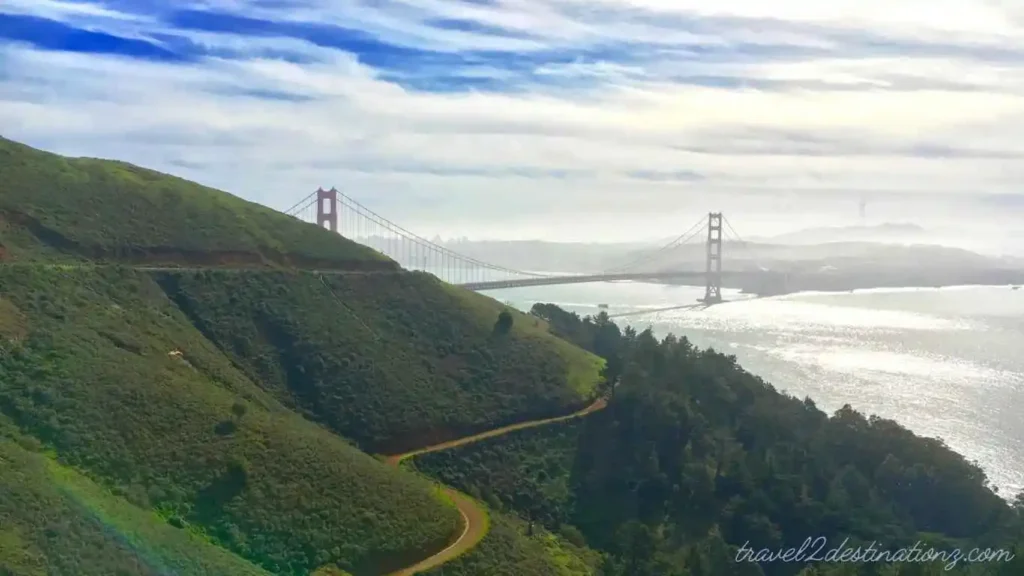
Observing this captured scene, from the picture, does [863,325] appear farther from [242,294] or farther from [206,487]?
[206,487]

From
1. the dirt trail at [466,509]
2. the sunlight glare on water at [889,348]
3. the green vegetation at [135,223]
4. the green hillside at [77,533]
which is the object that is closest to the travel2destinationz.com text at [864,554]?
the dirt trail at [466,509]

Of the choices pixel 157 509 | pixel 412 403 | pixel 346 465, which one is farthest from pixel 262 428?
pixel 412 403

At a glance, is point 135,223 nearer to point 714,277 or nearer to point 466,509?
point 466,509

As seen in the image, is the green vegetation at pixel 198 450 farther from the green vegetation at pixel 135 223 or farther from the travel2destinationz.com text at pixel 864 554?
the travel2destinationz.com text at pixel 864 554

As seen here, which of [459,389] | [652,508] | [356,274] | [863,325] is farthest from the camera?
[863,325]

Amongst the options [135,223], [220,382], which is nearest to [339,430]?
[220,382]

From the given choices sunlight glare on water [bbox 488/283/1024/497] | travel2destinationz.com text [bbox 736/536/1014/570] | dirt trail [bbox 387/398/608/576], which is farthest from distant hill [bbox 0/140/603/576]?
sunlight glare on water [bbox 488/283/1024/497]

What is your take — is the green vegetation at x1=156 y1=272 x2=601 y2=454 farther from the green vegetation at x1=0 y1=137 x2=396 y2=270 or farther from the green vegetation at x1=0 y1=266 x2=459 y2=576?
the green vegetation at x1=0 y1=266 x2=459 y2=576
